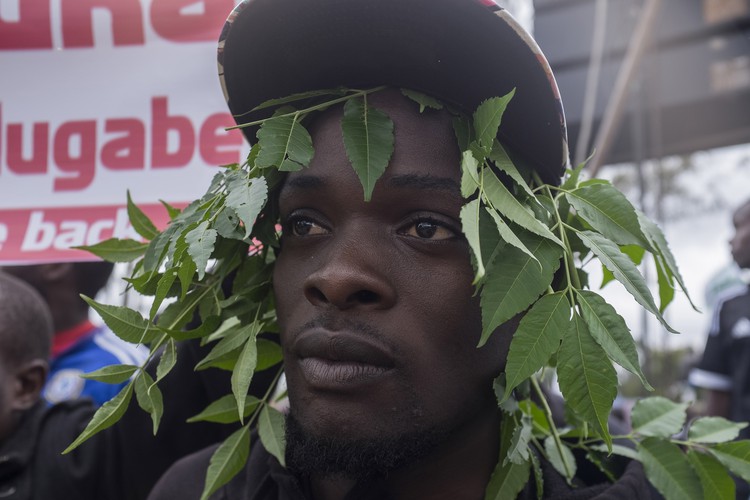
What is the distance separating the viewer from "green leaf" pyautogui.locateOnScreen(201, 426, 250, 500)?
1.81 metres

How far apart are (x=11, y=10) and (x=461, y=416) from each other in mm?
1916

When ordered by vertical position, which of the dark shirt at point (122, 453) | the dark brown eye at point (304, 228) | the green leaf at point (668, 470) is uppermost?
the dark brown eye at point (304, 228)

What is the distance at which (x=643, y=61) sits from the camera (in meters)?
7.30

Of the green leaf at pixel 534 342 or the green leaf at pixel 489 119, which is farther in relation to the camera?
the green leaf at pixel 489 119

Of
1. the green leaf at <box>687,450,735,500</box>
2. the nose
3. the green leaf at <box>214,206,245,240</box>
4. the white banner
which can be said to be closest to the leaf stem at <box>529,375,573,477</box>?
the green leaf at <box>687,450,735,500</box>

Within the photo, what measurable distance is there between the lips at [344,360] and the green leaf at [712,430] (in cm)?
80

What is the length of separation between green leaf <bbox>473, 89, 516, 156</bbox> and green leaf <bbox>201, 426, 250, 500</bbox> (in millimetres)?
792

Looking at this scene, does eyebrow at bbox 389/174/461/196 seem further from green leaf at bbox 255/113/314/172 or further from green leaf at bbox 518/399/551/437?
green leaf at bbox 518/399/551/437

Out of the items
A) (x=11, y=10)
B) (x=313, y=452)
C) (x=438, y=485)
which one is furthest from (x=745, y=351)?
(x=11, y=10)

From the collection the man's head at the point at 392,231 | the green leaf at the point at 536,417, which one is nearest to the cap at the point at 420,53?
the man's head at the point at 392,231

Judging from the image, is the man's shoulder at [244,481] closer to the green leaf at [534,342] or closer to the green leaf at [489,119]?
the green leaf at [534,342]

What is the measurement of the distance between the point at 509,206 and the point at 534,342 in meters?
0.26

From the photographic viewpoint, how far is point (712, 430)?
76.7 inches

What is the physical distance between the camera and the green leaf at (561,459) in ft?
6.34
